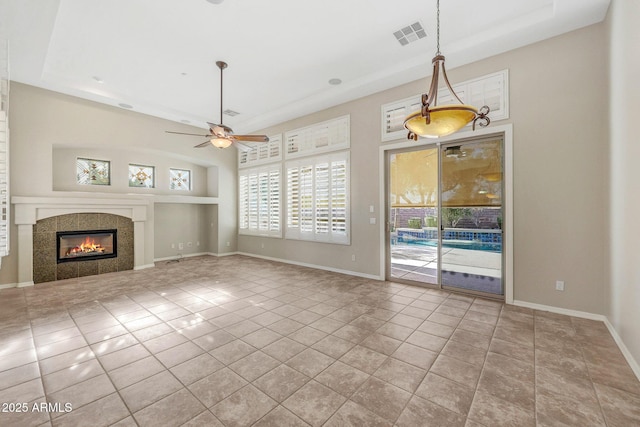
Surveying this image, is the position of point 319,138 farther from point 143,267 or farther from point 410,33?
point 143,267

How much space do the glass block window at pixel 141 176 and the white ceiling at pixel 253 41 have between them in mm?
1793

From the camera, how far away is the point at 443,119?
2.17 meters

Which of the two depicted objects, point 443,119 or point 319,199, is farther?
point 319,199

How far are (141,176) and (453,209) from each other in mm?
7203

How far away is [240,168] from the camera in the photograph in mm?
7984

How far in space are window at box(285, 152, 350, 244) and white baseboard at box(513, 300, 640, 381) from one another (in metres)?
3.10

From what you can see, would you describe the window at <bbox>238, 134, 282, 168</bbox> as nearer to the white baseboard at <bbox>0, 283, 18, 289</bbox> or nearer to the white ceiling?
the white ceiling

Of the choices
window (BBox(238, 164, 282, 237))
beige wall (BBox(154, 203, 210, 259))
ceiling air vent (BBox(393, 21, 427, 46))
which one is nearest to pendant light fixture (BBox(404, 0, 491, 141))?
ceiling air vent (BBox(393, 21, 427, 46))

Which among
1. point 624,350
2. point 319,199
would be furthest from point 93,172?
point 624,350

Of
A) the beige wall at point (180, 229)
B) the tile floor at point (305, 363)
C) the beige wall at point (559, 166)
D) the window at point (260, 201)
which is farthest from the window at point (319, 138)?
the beige wall at point (180, 229)

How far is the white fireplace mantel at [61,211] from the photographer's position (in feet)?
15.6

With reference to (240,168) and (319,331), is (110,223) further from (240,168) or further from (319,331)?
(319,331)

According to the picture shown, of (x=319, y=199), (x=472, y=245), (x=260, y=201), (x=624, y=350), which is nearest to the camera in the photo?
(x=624, y=350)

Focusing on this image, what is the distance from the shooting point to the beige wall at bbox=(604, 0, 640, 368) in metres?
2.33
